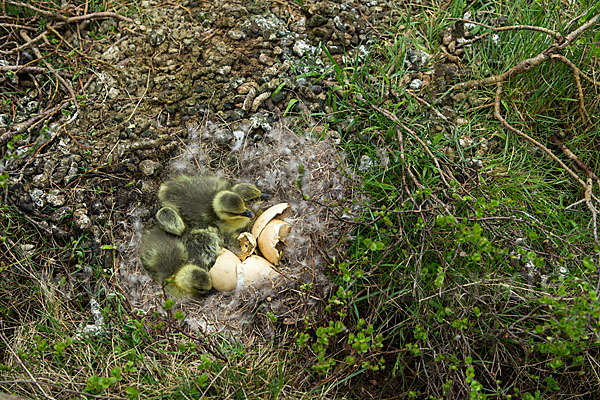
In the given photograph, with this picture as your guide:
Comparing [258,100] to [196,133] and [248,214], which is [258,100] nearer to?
[196,133]

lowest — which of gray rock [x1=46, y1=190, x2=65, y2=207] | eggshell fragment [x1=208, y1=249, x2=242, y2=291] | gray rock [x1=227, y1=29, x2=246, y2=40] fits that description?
eggshell fragment [x1=208, y1=249, x2=242, y2=291]

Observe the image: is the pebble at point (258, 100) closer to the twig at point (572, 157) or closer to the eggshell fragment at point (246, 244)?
the eggshell fragment at point (246, 244)

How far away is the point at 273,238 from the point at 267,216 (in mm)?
184

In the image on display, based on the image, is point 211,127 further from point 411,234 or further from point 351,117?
point 411,234

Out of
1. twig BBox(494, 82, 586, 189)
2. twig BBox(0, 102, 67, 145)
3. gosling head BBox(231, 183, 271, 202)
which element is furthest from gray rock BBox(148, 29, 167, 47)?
twig BBox(494, 82, 586, 189)

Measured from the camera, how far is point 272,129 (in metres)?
3.50

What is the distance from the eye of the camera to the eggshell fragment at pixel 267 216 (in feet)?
10.5

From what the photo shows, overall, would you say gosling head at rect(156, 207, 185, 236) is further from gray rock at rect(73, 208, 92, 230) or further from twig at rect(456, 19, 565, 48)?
twig at rect(456, 19, 565, 48)

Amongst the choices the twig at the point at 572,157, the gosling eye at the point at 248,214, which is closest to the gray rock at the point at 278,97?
the gosling eye at the point at 248,214

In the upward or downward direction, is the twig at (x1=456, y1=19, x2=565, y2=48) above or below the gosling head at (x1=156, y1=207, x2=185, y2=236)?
above

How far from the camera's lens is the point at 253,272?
3.04 metres

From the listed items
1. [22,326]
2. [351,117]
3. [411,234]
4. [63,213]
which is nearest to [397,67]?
[351,117]

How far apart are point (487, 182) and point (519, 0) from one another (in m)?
1.50

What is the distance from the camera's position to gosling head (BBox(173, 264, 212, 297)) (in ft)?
9.77
